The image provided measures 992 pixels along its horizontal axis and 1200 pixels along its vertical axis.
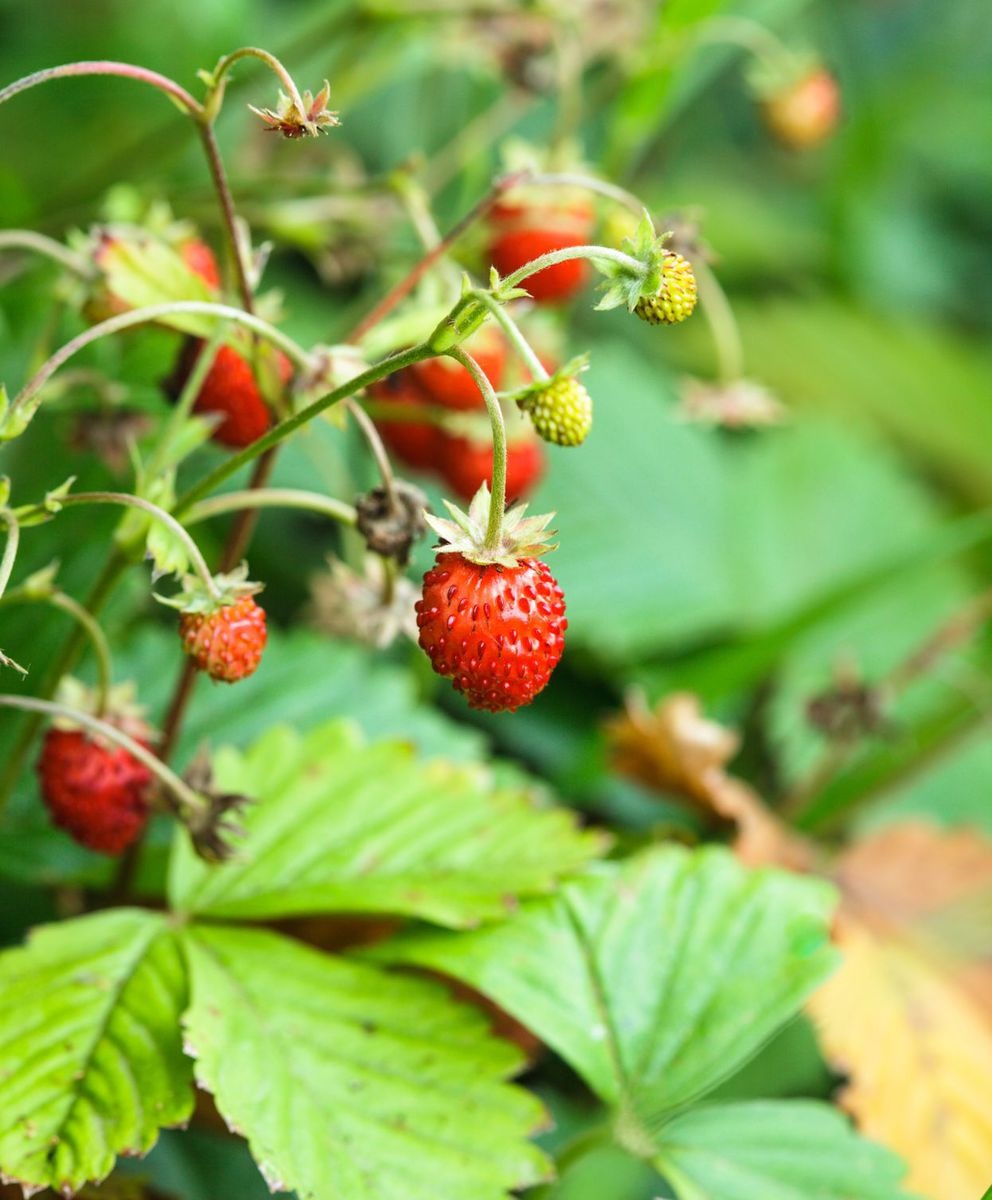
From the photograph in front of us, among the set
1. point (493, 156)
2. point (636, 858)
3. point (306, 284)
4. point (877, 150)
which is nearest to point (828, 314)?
point (877, 150)

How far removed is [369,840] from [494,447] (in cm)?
52

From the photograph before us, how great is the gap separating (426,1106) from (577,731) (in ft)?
2.69

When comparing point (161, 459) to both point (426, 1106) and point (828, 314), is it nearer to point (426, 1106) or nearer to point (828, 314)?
point (426, 1106)

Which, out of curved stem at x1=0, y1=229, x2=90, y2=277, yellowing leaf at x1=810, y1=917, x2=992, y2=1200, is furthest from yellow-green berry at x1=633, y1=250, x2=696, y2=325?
yellowing leaf at x1=810, y1=917, x2=992, y2=1200

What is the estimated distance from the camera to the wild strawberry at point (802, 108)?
4.94ft

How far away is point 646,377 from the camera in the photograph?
2.32 metres

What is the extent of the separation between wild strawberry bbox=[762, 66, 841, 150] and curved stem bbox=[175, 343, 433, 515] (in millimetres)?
934

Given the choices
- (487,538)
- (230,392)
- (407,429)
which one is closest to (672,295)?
(487,538)

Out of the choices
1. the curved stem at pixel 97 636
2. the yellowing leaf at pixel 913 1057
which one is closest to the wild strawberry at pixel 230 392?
the curved stem at pixel 97 636

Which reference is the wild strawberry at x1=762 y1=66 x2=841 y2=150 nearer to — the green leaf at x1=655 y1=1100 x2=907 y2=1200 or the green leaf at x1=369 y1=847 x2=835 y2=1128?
the green leaf at x1=369 y1=847 x2=835 y2=1128

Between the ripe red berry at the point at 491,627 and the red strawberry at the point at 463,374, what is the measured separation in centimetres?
45

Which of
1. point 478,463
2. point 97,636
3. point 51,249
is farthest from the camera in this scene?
point 478,463

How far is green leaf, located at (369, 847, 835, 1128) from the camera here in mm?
1011

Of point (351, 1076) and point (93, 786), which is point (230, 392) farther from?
point (351, 1076)
